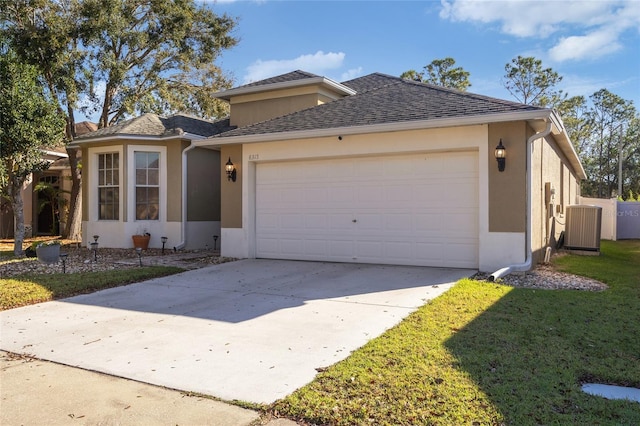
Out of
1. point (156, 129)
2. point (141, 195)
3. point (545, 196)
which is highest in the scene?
point (156, 129)

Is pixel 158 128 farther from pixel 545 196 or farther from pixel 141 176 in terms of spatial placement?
pixel 545 196

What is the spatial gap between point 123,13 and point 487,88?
87.2ft

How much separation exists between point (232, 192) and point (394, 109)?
4329 mm

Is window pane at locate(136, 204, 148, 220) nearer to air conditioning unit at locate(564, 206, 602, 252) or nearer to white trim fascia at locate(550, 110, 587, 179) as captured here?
white trim fascia at locate(550, 110, 587, 179)

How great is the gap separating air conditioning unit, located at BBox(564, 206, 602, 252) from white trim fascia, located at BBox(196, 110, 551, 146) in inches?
233

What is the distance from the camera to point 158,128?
13.5 m

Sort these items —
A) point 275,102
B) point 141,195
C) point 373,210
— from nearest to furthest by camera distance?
point 373,210 < point 141,195 < point 275,102

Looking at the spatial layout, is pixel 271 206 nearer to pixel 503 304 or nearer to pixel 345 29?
pixel 345 29

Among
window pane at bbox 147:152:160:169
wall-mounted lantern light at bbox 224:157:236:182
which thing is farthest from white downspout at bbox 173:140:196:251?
wall-mounted lantern light at bbox 224:157:236:182

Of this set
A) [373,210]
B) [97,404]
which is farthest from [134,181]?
[97,404]

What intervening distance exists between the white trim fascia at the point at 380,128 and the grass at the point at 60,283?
334 cm

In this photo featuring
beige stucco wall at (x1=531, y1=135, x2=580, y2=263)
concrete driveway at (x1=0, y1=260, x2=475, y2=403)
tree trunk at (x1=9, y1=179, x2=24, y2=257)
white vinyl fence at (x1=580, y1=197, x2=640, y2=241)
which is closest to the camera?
concrete driveway at (x1=0, y1=260, x2=475, y2=403)

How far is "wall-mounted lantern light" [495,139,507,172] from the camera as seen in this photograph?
823 cm

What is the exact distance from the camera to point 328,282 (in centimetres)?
797
